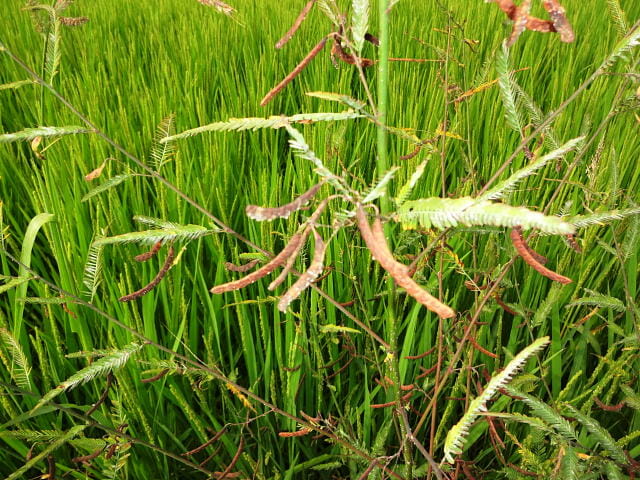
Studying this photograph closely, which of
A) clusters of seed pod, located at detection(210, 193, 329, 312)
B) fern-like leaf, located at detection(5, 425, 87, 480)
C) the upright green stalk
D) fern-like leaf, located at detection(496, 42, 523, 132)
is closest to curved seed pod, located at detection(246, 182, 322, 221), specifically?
clusters of seed pod, located at detection(210, 193, 329, 312)

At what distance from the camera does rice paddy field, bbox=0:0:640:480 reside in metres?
0.53

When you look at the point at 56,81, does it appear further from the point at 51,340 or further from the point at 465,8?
the point at 465,8

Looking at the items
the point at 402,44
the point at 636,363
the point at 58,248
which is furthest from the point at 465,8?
the point at 58,248

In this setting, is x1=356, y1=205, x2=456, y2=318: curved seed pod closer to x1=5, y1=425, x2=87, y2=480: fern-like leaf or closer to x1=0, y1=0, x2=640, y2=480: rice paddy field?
x1=0, y1=0, x2=640, y2=480: rice paddy field

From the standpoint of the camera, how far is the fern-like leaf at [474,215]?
0.97 ft

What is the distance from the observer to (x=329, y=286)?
99cm

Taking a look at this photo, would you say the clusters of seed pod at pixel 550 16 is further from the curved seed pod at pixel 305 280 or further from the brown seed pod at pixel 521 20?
the curved seed pod at pixel 305 280

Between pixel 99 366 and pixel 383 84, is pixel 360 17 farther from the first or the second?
pixel 99 366

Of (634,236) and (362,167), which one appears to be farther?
(362,167)

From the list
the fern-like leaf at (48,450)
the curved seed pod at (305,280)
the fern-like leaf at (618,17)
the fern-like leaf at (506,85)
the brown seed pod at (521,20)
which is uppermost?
the brown seed pod at (521,20)

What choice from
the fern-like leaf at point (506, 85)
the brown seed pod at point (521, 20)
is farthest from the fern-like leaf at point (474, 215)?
the fern-like leaf at point (506, 85)

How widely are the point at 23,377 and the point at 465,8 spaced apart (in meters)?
2.49

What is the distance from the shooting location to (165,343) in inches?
40.0

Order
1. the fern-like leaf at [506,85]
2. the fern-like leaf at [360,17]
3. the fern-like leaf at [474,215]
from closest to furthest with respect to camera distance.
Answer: the fern-like leaf at [474,215], the fern-like leaf at [360,17], the fern-like leaf at [506,85]
